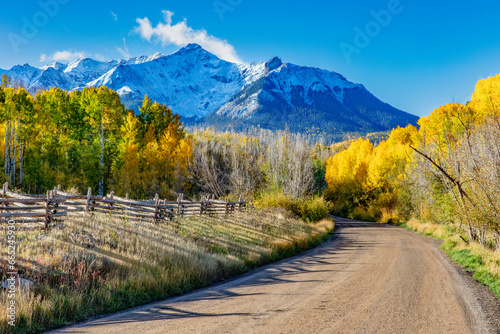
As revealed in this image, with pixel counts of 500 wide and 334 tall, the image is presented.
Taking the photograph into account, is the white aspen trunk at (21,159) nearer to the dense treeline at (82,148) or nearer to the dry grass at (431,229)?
the dense treeline at (82,148)

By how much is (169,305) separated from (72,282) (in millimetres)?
2495

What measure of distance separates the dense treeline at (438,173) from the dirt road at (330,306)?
322 centimetres

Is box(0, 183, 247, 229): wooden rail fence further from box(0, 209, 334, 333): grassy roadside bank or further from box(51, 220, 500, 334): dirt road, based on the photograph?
box(51, 220, 500, 334): dirt road

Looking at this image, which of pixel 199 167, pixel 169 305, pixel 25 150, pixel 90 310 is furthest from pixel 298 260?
pixel 25 150

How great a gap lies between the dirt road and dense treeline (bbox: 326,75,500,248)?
322 centimetres

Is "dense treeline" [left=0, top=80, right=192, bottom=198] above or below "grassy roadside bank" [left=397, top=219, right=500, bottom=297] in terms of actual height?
above

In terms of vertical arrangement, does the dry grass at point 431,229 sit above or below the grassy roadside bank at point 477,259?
below

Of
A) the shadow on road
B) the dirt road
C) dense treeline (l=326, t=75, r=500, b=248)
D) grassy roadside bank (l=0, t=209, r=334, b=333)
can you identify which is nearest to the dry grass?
dense treeline (l=326, t=75, r=500, b=248)

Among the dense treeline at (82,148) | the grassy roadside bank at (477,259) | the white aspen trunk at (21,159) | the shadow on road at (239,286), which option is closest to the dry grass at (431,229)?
the grassy roadside bank at (477,259)

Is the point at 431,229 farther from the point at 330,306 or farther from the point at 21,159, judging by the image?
the point at 21,159

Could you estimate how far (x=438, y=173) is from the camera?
1712 cm

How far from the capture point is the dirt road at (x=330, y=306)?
608 cm

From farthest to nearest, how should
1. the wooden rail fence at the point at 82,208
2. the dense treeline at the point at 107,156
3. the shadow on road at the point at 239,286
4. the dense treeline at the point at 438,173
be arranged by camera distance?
the dense treeline at the point at 107,156 < the dense treeline at the point at 438,173 < the wooden rail fence at the point at 82,208 < the shadow on road at the point at 239,286

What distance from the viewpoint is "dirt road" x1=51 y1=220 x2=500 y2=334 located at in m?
6.08
